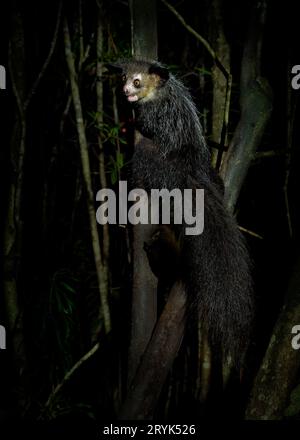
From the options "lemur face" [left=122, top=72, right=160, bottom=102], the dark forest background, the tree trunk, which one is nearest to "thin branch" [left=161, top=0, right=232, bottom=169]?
the dark forest background

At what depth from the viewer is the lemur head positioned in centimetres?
250

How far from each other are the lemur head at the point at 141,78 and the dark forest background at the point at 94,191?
9.2 inches

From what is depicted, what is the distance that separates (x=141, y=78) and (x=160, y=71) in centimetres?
12

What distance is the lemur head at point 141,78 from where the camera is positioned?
2504 mm

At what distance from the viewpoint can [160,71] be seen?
2588 millimetres

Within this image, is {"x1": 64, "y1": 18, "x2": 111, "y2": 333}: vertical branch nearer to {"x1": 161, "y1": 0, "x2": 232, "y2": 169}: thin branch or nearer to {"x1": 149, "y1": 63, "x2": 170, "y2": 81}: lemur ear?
{"x1": 149, "y1": 63, "x2": 170, "y2": 81}: lemur ear

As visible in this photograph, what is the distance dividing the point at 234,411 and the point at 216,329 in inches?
42.7

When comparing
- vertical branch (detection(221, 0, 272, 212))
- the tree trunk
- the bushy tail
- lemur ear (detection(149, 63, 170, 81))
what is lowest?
the tree trunk

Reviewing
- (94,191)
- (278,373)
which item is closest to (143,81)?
(94,191)

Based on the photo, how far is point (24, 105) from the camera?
2.86 meters

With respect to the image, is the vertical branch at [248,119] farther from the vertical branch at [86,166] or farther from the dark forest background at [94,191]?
the vertical branch at [86,166]

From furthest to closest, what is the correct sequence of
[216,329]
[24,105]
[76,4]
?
[76,4]
[24,105]
[216,329]
